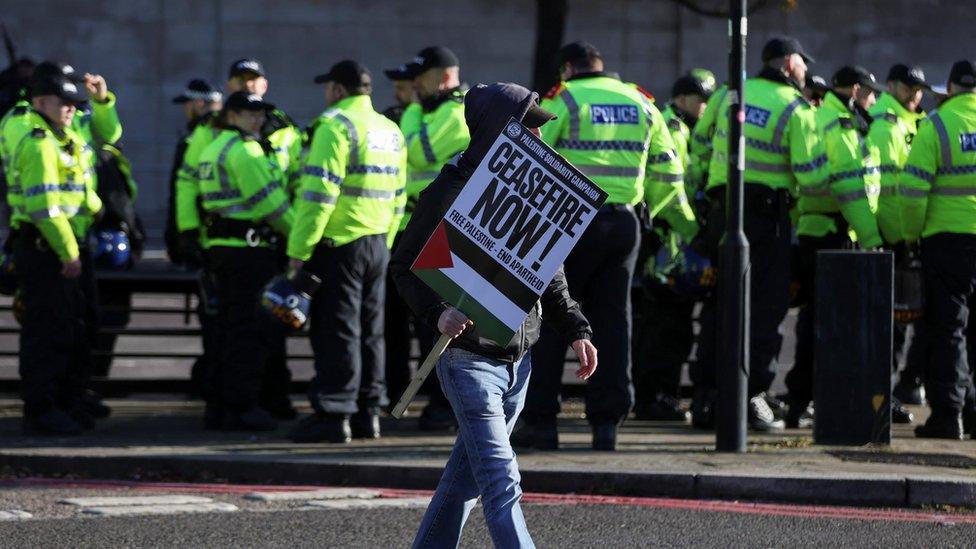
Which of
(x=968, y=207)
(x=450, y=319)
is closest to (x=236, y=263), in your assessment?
(x=968, y=207)

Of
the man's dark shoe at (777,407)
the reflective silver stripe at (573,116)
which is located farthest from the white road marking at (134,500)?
the man's dark shoe at (777,407)

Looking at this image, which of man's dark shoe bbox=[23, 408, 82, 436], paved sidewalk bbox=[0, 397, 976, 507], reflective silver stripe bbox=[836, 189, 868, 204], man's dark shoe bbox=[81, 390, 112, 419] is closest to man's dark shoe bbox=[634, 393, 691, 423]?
paved sidewalk bbox=[0, 397, 976, 507]

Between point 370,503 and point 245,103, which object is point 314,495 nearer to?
point 370,503

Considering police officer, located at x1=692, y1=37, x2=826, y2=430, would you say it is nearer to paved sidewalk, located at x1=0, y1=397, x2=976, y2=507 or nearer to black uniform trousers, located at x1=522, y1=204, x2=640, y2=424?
paved sidewalk, located at x1=0, y1=397, x2=976, y2=507

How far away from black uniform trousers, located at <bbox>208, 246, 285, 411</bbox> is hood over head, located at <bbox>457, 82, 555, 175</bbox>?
4634 millimetres

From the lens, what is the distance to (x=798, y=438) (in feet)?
33.0

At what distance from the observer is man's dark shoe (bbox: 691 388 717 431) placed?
1043cm

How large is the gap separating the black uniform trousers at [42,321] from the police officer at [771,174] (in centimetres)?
364

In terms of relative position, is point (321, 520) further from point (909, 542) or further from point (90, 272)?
point (90, 272)

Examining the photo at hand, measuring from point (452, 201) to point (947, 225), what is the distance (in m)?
5.15

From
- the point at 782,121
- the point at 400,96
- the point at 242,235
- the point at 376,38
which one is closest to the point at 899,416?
the point at 782,121

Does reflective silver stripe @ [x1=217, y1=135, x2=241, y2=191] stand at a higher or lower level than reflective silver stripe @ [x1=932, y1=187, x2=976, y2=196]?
higher

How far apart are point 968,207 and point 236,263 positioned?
413 cm

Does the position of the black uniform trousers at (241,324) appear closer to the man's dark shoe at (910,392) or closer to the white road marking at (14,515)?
the white road marking at (14,515)
